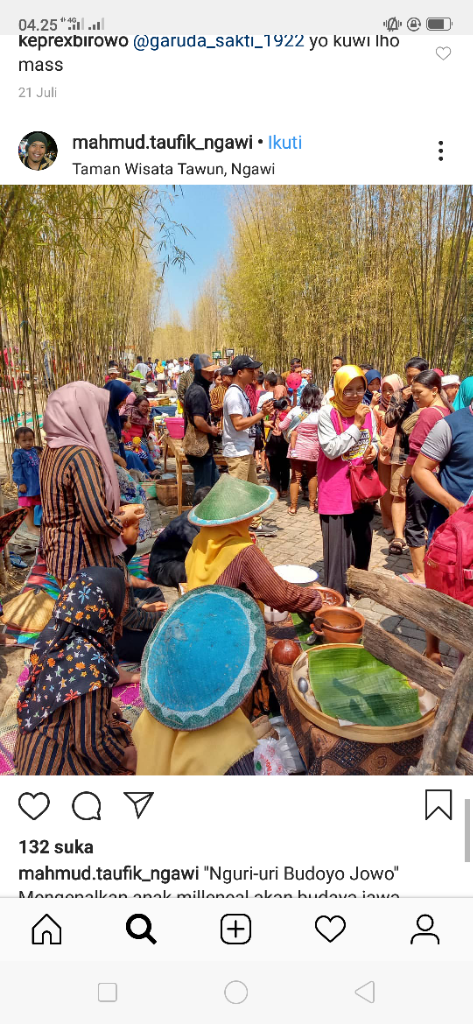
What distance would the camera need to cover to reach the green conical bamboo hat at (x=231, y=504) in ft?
6.39

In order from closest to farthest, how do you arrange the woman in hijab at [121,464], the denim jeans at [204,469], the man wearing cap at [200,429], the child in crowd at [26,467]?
the woman in hijab at [121,464], the child in crowd at [26,467], the man wearing cap at [200,429], the denim jeans at [204,469]

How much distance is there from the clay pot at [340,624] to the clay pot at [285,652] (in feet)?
0.43

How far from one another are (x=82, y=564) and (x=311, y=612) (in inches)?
43.8

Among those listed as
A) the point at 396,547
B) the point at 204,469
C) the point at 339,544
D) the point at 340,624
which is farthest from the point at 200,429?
the point at 340,624

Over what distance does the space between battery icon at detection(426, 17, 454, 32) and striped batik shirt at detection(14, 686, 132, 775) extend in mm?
2073

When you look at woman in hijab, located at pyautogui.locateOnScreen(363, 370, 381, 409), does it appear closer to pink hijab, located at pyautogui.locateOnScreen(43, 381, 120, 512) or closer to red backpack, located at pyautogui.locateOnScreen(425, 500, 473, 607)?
pink hijab, located at pyautogui.locateOnScreen(43, 381, 120, 512)

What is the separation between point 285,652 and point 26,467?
344cm

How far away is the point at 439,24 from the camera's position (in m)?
1.39

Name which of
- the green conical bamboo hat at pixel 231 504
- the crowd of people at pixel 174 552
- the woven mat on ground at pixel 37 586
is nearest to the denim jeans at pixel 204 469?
the crowd of people at pixel 174 552

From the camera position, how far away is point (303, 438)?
5.71m

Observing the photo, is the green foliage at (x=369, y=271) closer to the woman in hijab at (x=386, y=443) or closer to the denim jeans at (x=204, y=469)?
the woman in hijab at (x=386, y=443)

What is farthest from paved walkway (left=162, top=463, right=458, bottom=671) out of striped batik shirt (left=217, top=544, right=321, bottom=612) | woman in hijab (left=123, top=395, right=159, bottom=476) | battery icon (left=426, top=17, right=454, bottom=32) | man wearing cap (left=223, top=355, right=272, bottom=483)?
battery icon (left=426, top=17, right=454, bottom=32)
